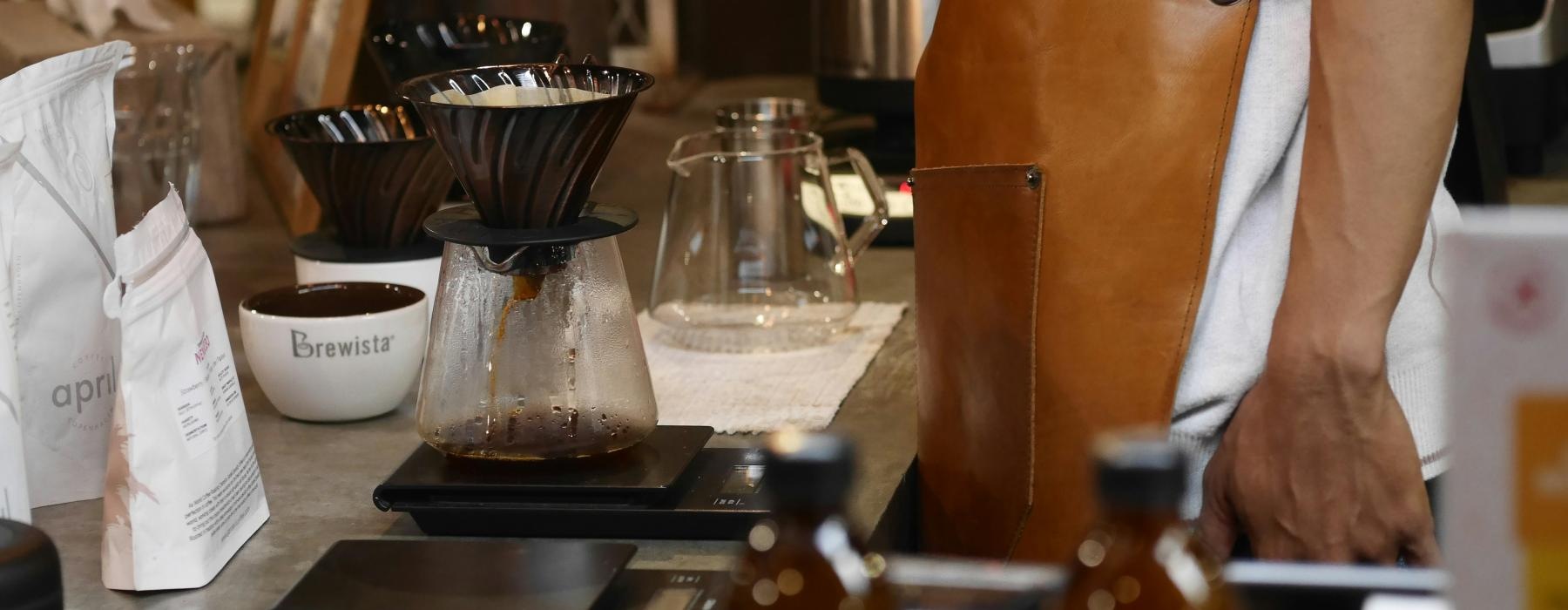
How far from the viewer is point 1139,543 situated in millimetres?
452

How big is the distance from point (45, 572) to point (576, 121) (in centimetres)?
34

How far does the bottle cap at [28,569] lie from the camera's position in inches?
23.7

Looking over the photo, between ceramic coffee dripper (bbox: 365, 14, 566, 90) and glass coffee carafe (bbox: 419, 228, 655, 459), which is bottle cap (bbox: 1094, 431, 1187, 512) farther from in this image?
ceramic coffee dripper (bbox: 365, 14, 566, 90)

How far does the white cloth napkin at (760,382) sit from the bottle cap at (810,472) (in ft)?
2.19

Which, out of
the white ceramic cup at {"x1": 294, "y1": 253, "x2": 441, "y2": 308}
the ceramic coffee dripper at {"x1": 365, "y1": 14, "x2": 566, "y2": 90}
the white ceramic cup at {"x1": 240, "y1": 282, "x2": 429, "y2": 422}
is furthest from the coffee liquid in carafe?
the ceramic coffee dripper at {"x1": 365, "y1": 14, "x2": 566, "y2": 90}

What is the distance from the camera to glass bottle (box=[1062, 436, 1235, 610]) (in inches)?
17.4

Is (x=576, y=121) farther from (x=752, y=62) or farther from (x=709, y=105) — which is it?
(x=752, y=62)

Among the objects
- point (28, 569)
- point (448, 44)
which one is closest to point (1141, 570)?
point (28, 569)

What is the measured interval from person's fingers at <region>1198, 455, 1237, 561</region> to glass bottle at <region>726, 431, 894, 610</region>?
0.52 metres

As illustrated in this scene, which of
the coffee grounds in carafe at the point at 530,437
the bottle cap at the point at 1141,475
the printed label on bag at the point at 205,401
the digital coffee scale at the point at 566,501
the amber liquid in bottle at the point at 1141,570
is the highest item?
the bottle cap at the point at 1141,475

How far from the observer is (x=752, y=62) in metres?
2.95

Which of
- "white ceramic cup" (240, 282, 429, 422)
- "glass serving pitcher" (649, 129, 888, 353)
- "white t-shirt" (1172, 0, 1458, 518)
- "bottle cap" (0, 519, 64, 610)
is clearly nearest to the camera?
"bottle cap" (0, 519, 64, 610)

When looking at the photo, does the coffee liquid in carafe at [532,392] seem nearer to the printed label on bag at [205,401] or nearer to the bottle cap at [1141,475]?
the printed label on bag at [205,401]

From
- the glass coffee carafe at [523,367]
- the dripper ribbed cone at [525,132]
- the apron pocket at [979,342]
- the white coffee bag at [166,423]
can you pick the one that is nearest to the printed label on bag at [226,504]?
the white coffee bag at [166,423]
